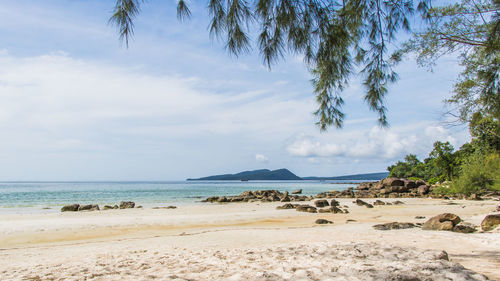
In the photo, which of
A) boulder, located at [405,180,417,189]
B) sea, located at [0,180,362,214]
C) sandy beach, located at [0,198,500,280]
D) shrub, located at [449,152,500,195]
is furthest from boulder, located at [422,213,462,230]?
boulder, located at [405,180,417,189]

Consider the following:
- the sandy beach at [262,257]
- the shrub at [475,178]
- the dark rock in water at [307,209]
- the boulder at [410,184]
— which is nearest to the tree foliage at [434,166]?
the boulder at [410,184]

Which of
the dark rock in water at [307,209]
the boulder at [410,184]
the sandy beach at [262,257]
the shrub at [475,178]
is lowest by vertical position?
the dark rock in water at [307,209]

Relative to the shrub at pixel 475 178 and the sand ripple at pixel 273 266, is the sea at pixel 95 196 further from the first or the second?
the shrub at pixel 475 178

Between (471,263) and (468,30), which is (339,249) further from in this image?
(468,30)

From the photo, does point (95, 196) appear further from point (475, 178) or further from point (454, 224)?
point (454, 224)

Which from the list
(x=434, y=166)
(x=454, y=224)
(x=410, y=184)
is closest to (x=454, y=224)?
(x=454, y=224)

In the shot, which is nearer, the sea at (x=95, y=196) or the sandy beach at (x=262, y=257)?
the sandy beach at (x=262, y=257)

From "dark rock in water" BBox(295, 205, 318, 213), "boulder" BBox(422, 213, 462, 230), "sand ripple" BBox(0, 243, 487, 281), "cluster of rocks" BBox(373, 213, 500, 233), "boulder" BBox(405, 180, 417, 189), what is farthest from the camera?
"boulder" BBox(405, 180, 417, 189)

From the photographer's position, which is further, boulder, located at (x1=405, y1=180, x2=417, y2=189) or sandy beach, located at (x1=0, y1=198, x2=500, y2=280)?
boulder, located at (x1=405, y1=180, x2=417, y2=189)

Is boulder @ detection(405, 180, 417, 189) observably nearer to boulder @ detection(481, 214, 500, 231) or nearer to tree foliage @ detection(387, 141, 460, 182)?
tree foliage @ detection(387, 141, 460, 182)

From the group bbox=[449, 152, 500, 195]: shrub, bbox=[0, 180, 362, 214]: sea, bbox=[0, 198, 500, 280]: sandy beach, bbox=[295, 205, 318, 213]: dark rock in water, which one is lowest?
bbox=[0, 180, 362, 214]: sea

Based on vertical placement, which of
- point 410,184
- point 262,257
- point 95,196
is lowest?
point 95,196

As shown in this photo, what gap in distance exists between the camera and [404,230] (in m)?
10.0

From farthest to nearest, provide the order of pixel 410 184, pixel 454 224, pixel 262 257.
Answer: pixel 410 184, pixel 454 224, pixel 262 257
